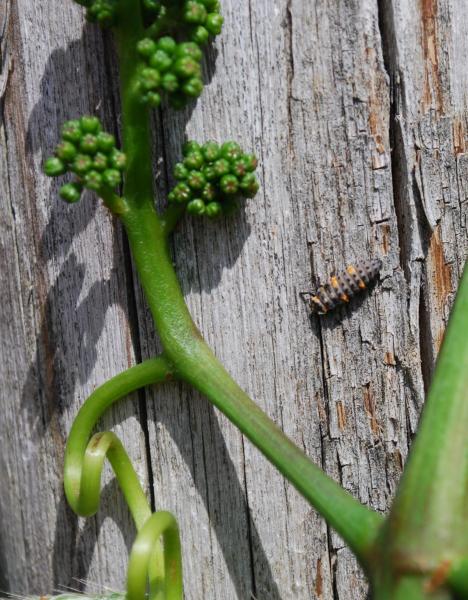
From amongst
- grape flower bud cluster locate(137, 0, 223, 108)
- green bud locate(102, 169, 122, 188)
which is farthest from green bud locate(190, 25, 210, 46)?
green bud locate(102, 169, 122, 188)

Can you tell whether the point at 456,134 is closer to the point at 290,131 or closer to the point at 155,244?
the point at 290,131

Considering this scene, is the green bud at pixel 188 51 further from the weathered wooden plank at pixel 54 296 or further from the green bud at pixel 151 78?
the weathered wooden plank at pixel 54 296

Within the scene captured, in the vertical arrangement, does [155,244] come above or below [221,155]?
below

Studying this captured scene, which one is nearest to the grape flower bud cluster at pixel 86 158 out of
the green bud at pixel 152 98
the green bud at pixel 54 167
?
the green bud at pixel 54 167

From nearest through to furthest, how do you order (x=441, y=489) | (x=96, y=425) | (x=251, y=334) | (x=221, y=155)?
Answer: (x=441, y=489), (x=221, y=155), (x=251, y=334), (x=96, y=425)

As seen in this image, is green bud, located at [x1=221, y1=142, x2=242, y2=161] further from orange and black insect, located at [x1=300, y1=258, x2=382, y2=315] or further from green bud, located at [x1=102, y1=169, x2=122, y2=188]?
orange and black insect, located at [x1=300, y1=258, x2=382, y2=315]

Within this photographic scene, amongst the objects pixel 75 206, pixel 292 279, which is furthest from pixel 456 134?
pixel 75 206

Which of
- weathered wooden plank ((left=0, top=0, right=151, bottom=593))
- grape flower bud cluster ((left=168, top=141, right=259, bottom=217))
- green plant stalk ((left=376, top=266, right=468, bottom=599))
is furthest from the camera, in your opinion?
weathered wooden plank ((left=0, top=0, right=151, bottom=593))
